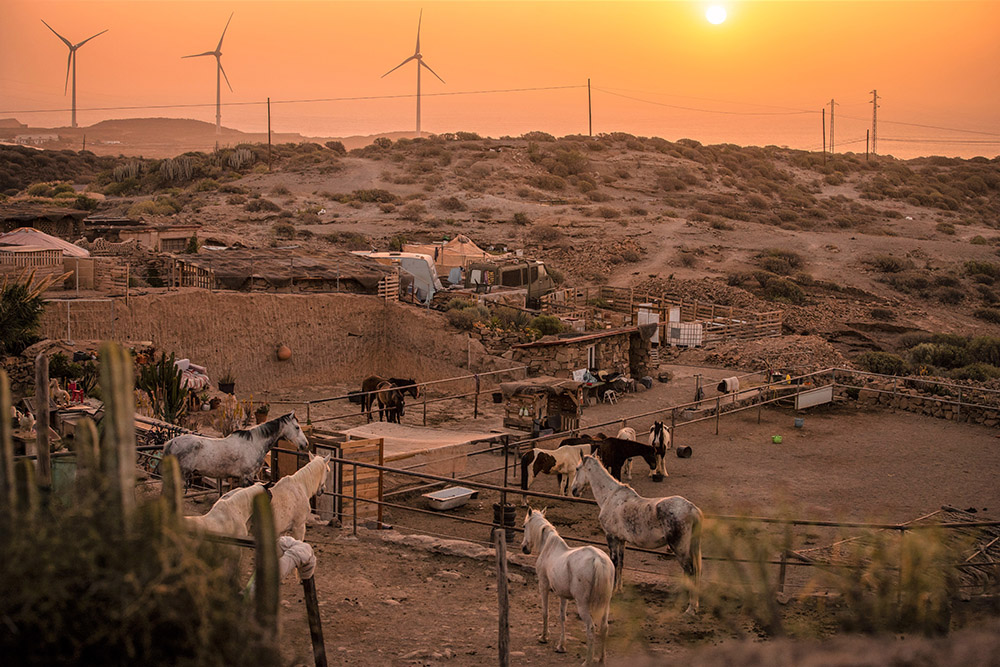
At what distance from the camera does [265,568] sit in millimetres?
4887

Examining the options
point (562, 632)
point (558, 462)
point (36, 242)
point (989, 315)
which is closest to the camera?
point (562, 632)

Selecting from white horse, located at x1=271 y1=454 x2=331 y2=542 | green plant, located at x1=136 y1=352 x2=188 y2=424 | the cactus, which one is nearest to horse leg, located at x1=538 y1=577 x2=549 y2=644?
white horse, located at x1=271 y1=454 x2=331 y2=542

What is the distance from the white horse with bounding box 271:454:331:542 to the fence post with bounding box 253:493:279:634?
5.49m

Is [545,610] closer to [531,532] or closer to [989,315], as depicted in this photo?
[531,532]

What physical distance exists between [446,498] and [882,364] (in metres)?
20.2

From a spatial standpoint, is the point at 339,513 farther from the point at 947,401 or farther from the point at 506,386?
the point at 947,401

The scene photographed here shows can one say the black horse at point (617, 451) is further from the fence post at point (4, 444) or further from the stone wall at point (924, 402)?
the fence post at point (4, 444)

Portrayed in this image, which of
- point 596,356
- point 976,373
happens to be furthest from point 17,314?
point 976,373

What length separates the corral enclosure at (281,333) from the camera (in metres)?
24.2

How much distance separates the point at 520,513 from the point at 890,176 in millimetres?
92253

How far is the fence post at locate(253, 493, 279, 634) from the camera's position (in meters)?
4.75

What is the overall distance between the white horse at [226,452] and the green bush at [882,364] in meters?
23.6

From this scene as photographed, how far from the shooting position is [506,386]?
21.8 meters

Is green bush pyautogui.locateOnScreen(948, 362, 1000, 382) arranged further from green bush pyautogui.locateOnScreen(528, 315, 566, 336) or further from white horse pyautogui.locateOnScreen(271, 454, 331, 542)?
white horse pyautogui.locateOnScreen(271, 454, 331, 542)
